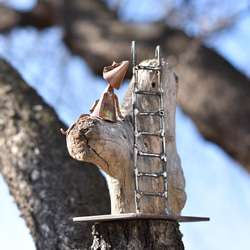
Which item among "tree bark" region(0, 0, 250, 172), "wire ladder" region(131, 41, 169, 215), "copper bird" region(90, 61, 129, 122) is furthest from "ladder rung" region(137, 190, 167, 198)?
"tree bark" region(0, 0, 250, 172)

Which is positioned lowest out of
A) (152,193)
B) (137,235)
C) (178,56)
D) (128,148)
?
(137,235)

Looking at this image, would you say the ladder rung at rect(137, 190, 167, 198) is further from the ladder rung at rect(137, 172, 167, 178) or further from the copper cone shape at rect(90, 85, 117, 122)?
the copper cone shape at rect(90, 85, 117, 122)

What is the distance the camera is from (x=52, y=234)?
2270 mm

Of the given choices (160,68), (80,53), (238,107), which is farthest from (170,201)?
(80,53)

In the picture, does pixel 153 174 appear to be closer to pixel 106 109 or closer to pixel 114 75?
pixel 106 109

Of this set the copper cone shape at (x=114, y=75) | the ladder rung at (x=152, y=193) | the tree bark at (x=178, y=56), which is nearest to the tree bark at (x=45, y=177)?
the tree bark at (x=178, y=56)

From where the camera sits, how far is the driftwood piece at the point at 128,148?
1550 mm

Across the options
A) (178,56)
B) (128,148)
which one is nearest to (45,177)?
(128,148)

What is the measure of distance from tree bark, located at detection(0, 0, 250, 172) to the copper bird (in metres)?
0.72

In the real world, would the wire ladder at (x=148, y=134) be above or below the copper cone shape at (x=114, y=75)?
below

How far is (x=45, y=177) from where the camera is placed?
96.0 inches

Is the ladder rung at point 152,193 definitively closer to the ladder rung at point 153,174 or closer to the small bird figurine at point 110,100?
the ladder rung at point 153,174

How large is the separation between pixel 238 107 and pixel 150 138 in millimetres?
654

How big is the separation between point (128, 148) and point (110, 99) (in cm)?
21
